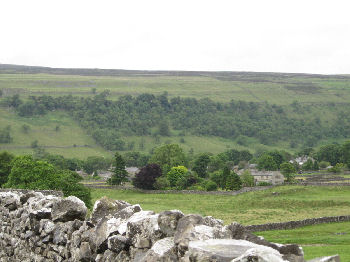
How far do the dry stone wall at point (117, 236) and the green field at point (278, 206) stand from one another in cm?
2556

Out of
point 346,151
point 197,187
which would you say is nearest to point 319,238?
point 197,187

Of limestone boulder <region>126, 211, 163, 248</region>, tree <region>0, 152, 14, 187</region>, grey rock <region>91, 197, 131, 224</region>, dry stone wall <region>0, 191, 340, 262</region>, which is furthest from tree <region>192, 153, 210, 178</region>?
limestone boulder <region>126, 211, 163, 248</region>

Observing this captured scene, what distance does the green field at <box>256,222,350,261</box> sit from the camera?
30223 millimetres

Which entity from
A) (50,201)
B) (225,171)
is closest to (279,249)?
(50,201)

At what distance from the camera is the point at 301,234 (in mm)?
43375

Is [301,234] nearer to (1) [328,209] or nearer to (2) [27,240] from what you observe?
(1) [328,209]

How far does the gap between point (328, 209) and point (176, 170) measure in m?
50.7

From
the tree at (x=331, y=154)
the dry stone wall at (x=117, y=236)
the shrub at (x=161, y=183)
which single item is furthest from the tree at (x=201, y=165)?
the dry stone wall at (x=117, y=236)

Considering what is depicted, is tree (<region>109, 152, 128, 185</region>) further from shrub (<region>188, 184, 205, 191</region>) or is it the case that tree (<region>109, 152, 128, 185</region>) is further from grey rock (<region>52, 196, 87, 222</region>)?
grey rock (<region>52, 196, 87, 222</region>)

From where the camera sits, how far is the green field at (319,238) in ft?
99.2

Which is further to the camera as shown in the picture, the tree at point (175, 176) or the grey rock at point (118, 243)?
the tree at point (175, 176)

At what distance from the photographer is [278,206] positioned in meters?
69.6

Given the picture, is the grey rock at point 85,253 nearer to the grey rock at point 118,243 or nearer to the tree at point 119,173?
the grey rock at point 118,243

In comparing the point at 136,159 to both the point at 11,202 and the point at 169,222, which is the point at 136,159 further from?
the point at 169,222
